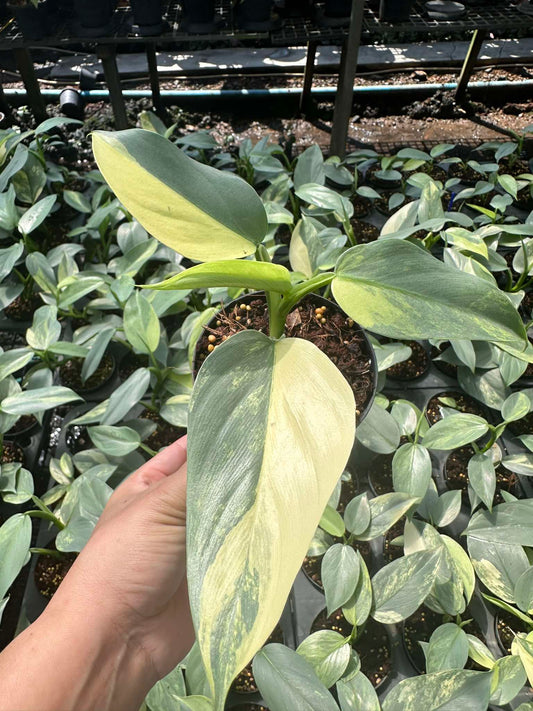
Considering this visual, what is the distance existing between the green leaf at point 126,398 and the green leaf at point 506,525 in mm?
524

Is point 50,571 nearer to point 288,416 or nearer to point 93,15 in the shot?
point 288,416

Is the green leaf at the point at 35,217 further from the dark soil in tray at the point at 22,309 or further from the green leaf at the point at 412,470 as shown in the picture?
the green leaf at the point at 412,470

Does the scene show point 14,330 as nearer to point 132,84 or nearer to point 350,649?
point 350,649

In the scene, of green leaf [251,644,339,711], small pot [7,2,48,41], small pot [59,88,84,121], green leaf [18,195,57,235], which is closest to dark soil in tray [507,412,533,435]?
green leaf [251,644,339,711]

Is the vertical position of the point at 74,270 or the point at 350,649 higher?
the point at 74,270

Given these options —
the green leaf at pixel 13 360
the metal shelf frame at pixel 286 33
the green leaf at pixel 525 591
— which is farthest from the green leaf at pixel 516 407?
the metal shelf frame at pixel 286 33

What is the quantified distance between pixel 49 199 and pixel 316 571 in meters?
0.89

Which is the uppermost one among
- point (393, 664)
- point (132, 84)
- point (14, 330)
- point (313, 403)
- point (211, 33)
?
point (211, 33)

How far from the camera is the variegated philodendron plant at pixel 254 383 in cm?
31

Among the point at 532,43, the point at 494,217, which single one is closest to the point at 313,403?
the point at 494,217

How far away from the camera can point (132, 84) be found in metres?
2.21

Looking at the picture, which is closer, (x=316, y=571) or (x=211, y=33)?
(x=316, y=571)

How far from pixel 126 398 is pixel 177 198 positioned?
37cm

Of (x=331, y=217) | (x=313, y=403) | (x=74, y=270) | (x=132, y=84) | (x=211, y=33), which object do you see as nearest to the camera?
(x=313, y=403)
